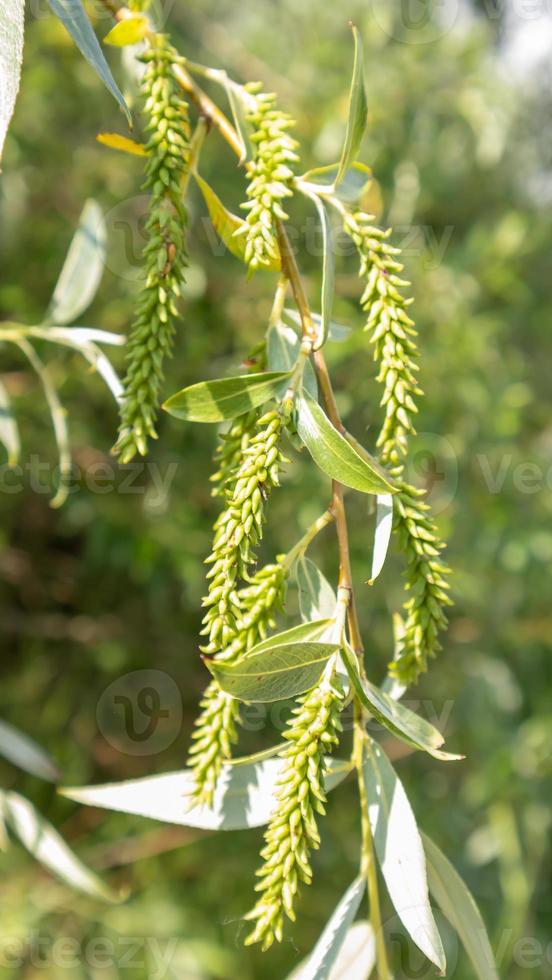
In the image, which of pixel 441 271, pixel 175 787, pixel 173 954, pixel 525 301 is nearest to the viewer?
pixel 175 787

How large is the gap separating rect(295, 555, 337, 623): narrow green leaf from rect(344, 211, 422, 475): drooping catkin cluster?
0.08m

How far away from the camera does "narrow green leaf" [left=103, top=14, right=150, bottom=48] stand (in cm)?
54

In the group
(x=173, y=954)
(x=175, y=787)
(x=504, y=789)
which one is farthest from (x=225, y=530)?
(x=504, y=789)

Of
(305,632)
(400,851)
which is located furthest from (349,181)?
(400,851)

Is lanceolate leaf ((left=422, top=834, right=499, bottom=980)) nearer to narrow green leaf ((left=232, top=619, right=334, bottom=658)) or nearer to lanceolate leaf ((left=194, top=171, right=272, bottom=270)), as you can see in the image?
narrow green leaf ((left=232, top=619, right=334, bottom=658))

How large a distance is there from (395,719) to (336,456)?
13 cm

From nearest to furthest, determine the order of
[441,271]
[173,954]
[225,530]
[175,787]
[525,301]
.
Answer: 1. [225,530]
2. [175,787]
3. [173,954]
4. [441,271]
5. [525,301]

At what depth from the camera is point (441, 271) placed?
146 cm

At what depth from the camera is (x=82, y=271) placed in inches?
34.6

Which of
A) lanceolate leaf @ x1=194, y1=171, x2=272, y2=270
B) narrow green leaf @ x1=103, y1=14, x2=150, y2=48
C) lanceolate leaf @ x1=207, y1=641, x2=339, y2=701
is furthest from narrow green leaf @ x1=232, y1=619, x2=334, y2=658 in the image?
narrow green leaf @ x1=103, y1=14, x2=150, y2=48

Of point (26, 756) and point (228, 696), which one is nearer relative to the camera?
point (228, 696)

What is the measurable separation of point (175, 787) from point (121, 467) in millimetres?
798

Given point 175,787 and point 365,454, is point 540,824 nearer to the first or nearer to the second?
point 175,787
